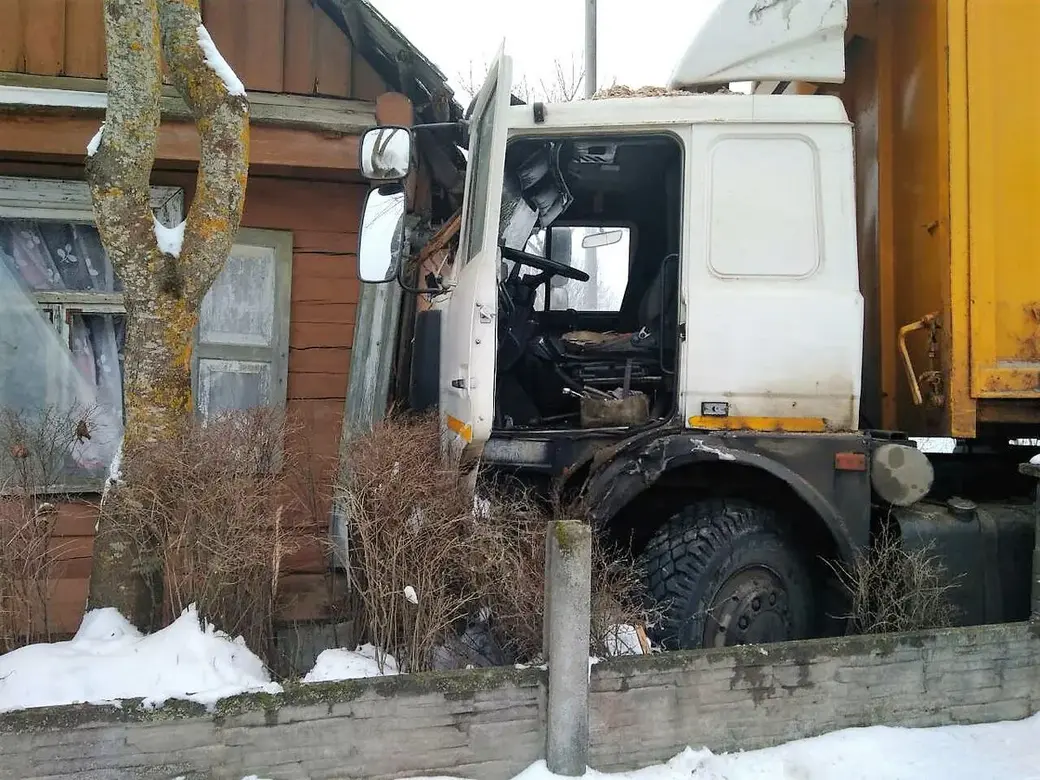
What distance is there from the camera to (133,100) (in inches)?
117

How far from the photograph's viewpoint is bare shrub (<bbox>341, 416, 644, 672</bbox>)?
2.93 m

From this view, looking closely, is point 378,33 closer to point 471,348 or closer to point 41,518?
point 471,348

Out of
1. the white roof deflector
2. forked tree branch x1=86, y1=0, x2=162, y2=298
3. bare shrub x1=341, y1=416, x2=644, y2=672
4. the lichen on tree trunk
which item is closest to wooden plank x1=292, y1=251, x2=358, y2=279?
the lichen on tree trunk

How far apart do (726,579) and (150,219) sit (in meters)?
2.81

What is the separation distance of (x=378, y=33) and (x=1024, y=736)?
17.0 ft

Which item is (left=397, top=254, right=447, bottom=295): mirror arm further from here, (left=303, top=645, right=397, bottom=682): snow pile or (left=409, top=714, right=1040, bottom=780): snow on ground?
(left=409, top=714, right=1040, bottom=780): snow on ground

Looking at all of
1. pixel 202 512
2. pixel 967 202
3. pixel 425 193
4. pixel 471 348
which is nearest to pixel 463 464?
pixel 471 348

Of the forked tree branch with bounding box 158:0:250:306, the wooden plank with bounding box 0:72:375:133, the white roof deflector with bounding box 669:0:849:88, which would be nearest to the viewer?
the forked tree branch with bounding box 158:0:250:306

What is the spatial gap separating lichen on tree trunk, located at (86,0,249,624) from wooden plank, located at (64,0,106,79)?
2.19 m

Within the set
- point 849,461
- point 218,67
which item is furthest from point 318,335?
point 849,461

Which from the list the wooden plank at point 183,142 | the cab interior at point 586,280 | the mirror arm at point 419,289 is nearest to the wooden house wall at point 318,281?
the wooden plank at point 183,142

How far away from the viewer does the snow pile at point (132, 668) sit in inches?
101

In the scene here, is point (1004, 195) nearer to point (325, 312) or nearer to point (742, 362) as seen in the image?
point (742, 362)

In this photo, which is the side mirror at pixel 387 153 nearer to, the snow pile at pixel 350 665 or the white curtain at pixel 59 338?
the snow pile at pixel 350 665
